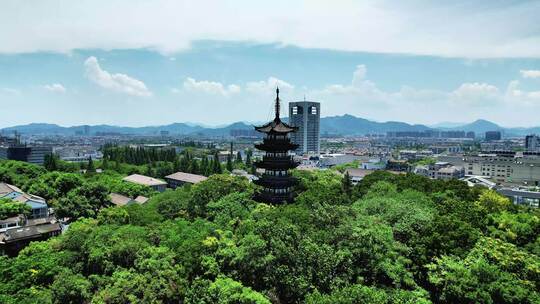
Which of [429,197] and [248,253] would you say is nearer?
[248,253]

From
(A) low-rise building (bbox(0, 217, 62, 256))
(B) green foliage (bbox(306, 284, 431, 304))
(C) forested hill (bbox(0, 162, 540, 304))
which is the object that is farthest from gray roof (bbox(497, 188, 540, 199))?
(A) low-rise building (bbox(0, 217, 62, 256))

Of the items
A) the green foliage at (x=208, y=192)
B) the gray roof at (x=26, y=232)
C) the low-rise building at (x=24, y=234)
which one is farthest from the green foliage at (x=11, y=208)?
the green foliage at (x=208, y=192)

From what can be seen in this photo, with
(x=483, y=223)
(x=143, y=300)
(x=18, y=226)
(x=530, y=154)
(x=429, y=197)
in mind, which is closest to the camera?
(x=143, y=300)

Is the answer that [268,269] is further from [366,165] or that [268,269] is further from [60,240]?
[366,165]

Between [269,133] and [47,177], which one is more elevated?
[269,133]

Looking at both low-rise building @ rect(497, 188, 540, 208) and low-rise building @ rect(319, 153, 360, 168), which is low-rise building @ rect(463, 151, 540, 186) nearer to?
low-rise building @ rect(497, 188, 540, 208)

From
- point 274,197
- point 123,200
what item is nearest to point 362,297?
point 274,197

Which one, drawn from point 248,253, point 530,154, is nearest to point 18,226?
point 248,253
